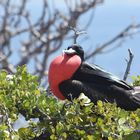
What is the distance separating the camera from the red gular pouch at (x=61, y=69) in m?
3.26

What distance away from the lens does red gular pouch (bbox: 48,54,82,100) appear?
3.26 metres

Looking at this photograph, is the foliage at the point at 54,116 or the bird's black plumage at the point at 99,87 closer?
the foliage at the point at 54,116

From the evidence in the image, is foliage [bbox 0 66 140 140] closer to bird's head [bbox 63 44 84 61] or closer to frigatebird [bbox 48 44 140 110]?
frigatebird [bbox 48 44 140 110]

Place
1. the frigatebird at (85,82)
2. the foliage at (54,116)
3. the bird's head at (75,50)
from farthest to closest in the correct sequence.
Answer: the bird's head at (75,50), the frigatebird at (85,82), the foliage at (54,116)

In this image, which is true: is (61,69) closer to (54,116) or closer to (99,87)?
(99,87)

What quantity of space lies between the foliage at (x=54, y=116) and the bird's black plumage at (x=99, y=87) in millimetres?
381

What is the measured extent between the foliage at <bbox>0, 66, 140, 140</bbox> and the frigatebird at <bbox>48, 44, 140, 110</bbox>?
34 centimetres

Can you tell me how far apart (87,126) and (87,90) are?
59cm

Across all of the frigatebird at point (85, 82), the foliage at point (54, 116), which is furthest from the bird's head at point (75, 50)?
the foliage at point (54, 116)

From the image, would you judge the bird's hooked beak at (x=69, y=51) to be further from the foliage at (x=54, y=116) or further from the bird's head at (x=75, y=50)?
the foliage at (x=54, y=116)

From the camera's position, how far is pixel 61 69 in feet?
10.7

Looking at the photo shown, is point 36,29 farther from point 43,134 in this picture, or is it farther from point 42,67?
point 43,134

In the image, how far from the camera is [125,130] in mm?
2578

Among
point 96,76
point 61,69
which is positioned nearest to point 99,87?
point 96,76
